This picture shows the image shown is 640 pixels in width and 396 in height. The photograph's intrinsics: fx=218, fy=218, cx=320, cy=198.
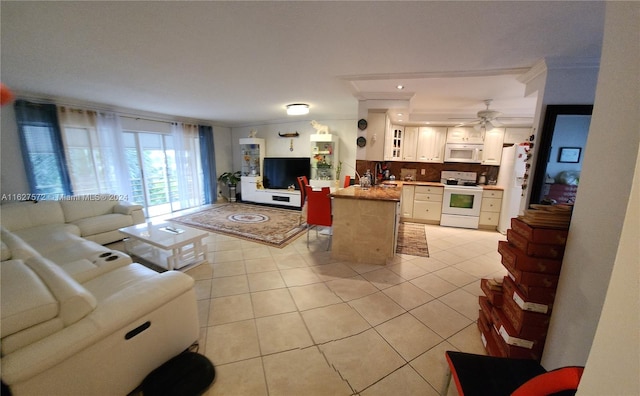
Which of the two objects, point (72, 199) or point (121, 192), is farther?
point (121, 192)

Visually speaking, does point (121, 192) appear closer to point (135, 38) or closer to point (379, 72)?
Result: point (135, 38)

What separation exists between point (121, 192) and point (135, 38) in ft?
12.8

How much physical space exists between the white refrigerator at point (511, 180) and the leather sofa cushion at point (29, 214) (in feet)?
24.3

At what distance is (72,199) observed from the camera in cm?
347

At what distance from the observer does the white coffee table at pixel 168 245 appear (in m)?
2.69

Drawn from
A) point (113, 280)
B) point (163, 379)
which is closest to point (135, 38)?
point (113, 280)

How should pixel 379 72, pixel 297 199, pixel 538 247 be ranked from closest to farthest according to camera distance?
pixel 538 247
pixel 379 72
pixel 297 199

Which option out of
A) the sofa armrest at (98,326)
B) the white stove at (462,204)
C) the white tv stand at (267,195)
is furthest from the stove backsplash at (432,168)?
the sofa armrest at (98,326)

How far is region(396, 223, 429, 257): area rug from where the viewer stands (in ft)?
11.3

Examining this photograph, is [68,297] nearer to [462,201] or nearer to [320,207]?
[320,207]

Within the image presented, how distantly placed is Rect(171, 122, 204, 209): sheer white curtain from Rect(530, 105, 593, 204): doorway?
270 inches

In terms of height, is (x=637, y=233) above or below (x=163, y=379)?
above

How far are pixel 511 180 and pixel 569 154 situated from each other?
215 centimetres

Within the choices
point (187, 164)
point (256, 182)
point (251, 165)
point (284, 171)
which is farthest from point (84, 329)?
point (251, 165)
